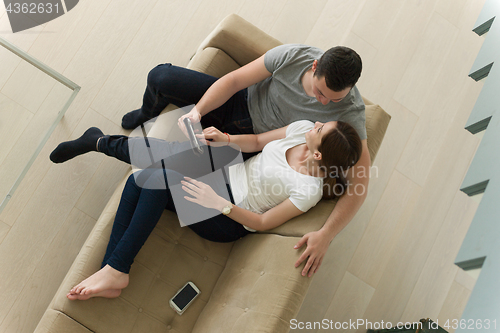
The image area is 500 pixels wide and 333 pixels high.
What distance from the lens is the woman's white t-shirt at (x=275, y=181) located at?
141 centimetres

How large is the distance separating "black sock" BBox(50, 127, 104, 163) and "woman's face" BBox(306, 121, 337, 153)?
105cm

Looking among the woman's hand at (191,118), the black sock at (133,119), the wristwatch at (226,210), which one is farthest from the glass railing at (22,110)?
the wristwatch at (226,210)

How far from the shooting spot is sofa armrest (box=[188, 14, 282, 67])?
1.68m

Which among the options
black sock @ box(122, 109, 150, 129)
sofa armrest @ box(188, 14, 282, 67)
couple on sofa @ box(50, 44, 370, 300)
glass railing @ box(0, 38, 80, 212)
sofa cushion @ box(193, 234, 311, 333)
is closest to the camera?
sofa cushion @ box(193, 234, 311, 333)

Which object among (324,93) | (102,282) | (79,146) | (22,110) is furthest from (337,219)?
(22,110)

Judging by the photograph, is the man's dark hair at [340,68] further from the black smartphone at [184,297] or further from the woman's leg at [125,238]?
the black smartphone at [184,297]

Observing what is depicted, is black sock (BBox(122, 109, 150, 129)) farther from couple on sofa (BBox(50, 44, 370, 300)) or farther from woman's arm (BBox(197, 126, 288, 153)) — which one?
woman's arm (BBox(197, 126, 288, 153))

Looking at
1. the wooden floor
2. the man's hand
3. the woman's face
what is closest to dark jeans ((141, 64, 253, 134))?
the woman's face

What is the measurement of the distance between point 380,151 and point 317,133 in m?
1.03

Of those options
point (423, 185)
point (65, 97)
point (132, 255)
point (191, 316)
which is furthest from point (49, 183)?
point (423, 185)

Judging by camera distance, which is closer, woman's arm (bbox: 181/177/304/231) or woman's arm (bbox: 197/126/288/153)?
woman's arm (bbox: 181/177/304/231)

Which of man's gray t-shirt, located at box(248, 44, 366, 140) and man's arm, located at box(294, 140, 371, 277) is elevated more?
man's gray t-shirt, located at box(248, 44, 366, 140)

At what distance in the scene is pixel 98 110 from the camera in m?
2.04

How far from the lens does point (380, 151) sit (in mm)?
2230
